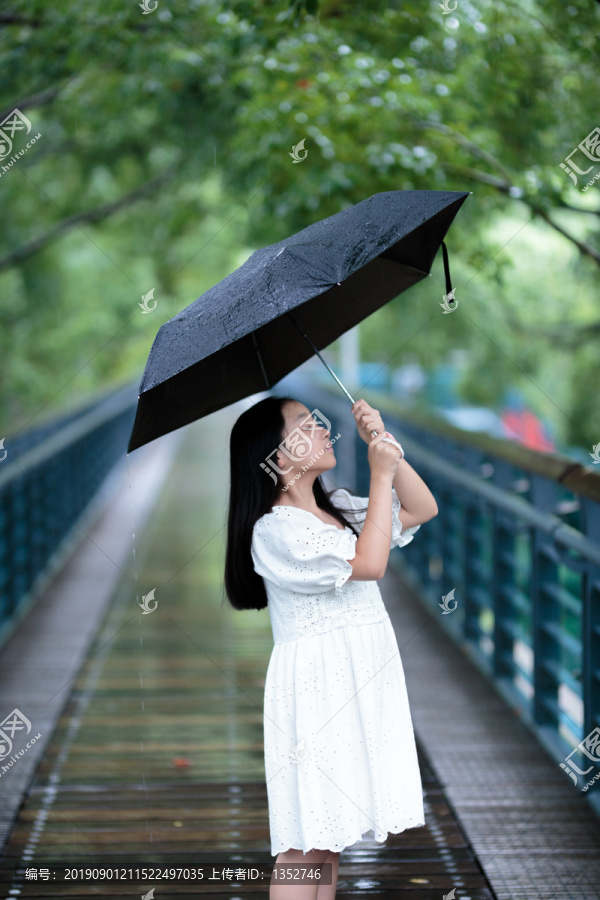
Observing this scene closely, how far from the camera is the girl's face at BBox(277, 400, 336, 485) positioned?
231cm

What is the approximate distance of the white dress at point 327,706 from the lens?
89.1 inches

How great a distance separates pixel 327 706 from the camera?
7.50 ft

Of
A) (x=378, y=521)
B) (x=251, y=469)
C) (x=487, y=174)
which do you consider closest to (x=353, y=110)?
(x=487, y=174)

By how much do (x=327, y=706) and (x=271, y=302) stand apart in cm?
87

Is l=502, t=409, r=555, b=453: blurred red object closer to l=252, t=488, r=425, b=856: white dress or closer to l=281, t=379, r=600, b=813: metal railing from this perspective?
l=281, t=379, r=600, b=813: metal railing

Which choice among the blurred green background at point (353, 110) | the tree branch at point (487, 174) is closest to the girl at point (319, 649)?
the blurred green background at point (353, 110)

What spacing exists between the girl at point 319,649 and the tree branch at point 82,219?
9.57m

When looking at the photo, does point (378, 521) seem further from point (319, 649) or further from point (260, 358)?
point (260, 358)

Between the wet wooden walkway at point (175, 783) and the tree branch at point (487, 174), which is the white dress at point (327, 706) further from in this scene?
the tree branch at point (487, 174)

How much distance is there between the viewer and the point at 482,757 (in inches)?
149

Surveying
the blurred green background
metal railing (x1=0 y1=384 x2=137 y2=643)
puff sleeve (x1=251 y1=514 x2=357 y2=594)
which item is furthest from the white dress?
metal railing (x1=0 y1=384 x2=137 y2=643)

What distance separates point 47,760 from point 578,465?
2165mm

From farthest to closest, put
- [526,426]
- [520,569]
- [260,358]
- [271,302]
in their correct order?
[526,426]
[520,569]
[260,358]
[271,302]

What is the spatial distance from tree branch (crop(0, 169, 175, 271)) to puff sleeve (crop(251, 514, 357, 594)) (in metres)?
9.63
